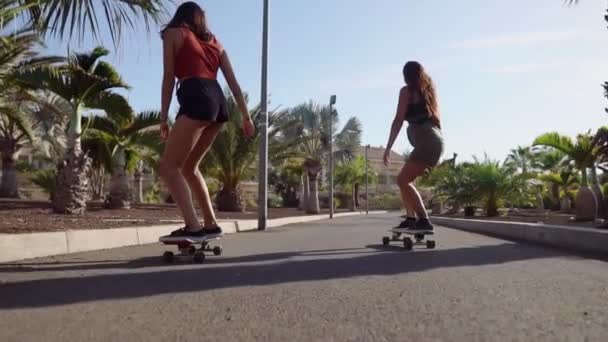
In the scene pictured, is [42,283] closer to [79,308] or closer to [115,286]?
Answer: [115,286]

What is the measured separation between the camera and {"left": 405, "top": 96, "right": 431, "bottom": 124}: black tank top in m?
6.68

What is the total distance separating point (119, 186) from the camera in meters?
17.5

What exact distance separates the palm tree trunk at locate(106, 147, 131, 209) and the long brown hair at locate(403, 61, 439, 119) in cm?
1267

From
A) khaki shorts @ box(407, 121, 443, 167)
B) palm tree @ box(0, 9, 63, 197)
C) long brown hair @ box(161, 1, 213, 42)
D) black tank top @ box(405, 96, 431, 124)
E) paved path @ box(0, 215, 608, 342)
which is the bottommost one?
paved path @ box(0, 215, 608, 342)

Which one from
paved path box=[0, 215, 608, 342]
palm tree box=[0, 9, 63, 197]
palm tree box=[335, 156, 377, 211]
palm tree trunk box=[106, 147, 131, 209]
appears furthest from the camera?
palm tree box=[335, 156, 377, 211]

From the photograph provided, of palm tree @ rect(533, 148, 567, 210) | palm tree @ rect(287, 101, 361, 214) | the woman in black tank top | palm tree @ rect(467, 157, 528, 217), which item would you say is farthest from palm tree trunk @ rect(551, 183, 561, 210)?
the woman in black tank top

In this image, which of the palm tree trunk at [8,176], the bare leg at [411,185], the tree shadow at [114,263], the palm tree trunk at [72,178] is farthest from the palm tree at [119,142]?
the tree shadow at [114,263]

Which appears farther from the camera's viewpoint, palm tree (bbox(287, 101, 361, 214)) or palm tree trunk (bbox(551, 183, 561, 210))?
palm tree trunk (bbox(551, 183, 561, 210))

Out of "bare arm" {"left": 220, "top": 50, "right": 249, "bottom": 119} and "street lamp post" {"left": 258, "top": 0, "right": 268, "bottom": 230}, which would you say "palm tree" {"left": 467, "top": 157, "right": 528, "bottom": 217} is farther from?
"bare arm" {"left": 220, "top": 50, "right": 249, "bottom": 119}

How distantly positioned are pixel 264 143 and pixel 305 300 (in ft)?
32.7

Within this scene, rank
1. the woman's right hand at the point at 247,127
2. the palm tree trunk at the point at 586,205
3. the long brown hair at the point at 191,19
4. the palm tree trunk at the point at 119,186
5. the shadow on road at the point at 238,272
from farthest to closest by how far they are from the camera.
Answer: the palm tree trunk at the point at 119,186 → the palm tree trunk at the point at 586,205 → the woman's right hand at the point at 247,127 → the long brown hair at the point at 191,19 → the shadow on road at the point at 238,272

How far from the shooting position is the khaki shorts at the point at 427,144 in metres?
6.63

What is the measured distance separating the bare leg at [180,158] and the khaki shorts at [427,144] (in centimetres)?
274

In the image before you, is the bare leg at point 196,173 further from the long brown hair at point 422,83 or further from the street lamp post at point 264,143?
the street lamp post at point 264,143
